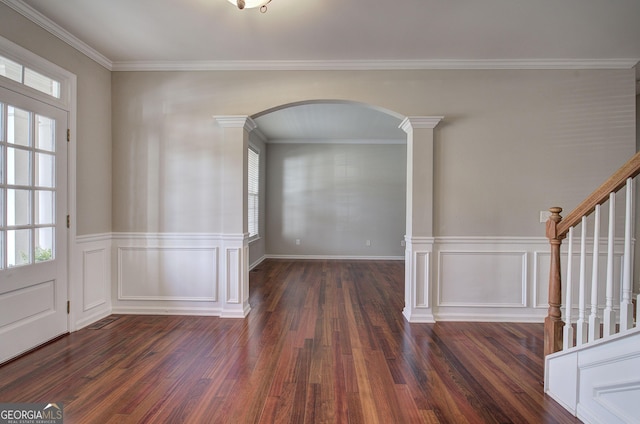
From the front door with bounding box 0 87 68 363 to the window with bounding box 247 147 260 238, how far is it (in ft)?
11.5

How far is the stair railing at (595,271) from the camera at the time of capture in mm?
1593

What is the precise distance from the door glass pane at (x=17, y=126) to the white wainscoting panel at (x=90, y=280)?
990 mm

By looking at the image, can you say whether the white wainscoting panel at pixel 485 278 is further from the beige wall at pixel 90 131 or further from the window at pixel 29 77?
the window at pixel 29 77

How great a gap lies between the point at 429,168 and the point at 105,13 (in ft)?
10.8

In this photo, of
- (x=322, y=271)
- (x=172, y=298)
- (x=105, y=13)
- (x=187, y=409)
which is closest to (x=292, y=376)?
(x=187, y=409)

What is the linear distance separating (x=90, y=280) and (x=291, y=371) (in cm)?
238

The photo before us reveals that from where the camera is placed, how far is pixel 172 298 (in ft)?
11.6

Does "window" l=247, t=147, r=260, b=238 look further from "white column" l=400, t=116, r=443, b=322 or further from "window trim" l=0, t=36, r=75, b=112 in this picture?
"white column" l=400, t=116, r=443, b=322

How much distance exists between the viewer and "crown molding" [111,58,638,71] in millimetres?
3367

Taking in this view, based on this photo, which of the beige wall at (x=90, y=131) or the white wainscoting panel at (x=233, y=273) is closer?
the beige wall at (x=90, y=131)

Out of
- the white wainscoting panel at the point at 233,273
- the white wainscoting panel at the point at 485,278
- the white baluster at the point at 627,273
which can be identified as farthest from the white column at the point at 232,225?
the white baluster at the point at 627,273

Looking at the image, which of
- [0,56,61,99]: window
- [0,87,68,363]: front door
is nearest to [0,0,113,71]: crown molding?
[0,56,61,99]: window

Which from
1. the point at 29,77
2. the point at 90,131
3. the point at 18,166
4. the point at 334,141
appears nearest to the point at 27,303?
the point at 18,166

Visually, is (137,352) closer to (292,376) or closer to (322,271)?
(292,376)
